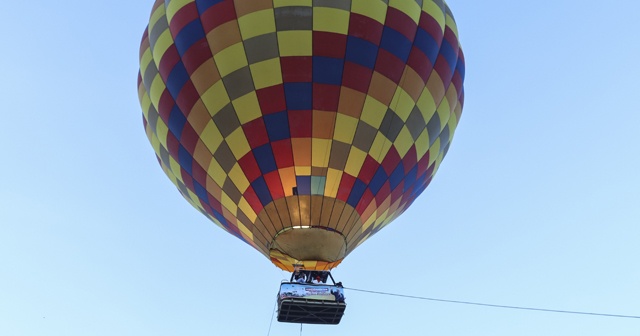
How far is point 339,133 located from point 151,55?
10.5ft

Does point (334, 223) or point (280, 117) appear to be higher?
point (280, 117)

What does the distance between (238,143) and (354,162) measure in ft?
5.07

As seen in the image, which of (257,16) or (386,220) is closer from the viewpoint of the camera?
(257,16)

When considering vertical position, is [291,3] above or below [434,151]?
above

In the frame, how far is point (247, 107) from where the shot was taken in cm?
873

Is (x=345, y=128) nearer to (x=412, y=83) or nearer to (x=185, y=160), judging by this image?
(x=412, y=83)

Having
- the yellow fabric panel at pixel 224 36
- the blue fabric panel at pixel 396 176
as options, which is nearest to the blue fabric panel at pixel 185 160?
the yellow fabric panel at pixel 224 36

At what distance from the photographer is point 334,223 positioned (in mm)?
8680

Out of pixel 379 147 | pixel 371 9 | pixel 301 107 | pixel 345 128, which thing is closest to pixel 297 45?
pixel 301 107

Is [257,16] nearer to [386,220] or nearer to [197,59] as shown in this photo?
[197,59]

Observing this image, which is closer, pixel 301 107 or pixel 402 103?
pixel 301 107

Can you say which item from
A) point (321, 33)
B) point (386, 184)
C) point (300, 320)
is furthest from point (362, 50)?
point (300, 320)

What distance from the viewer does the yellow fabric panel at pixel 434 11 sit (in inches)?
371

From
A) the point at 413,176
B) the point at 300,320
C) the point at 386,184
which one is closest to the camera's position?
the point at 300,320
